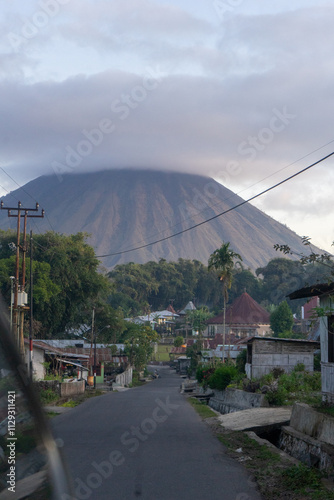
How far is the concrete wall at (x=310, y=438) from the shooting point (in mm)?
10578

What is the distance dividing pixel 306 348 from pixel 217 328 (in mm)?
82542

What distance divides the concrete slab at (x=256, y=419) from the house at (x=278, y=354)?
984cm

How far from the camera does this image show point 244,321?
11575 centimetres

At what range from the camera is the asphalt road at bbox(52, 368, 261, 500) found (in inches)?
344

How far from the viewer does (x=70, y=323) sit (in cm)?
6025

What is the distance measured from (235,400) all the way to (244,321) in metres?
90.4

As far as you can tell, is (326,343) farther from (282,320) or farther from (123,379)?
(282,320)

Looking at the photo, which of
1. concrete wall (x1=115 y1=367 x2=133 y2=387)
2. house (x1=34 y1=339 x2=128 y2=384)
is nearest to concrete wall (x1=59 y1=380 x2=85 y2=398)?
house (x1=34 y1=339 x2=128 y2=384)

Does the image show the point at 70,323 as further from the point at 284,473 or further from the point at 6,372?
the point at 6,372

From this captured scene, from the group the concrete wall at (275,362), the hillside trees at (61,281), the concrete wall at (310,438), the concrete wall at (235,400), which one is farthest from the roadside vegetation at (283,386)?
the hillside trees at (61,281)

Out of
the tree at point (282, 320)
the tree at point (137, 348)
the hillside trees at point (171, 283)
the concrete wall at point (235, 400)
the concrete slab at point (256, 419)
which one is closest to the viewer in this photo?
the concrete slab at point (256, 419)

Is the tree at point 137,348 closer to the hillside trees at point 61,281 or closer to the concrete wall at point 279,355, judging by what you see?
the hillside trees at point 61,281

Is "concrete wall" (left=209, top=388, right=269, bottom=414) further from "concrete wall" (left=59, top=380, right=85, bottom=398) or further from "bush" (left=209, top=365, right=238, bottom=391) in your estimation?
"concrete wall" (left=59, top=380, right=85, bottom=398)

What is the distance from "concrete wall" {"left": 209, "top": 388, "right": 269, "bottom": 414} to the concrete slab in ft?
6.76
